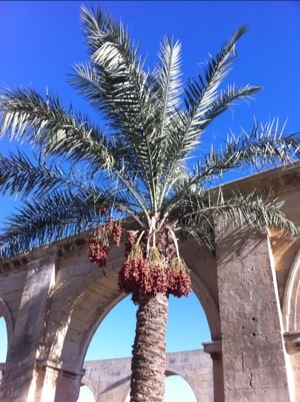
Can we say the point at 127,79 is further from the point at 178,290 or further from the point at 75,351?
the point at 75,351

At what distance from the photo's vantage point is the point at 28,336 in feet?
31.3

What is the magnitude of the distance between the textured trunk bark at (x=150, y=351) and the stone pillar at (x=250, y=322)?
1.45m

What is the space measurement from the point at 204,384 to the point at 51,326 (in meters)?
7.83

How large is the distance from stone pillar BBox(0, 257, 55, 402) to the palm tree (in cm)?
356

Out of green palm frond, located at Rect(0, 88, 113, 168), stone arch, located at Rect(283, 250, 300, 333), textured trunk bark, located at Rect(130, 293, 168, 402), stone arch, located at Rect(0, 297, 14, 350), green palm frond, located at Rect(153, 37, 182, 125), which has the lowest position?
textured trunk bark, located at Rect(130, 293, 168, 402)

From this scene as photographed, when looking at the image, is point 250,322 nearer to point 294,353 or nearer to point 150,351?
point 294,353

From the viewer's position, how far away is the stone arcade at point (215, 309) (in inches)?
240

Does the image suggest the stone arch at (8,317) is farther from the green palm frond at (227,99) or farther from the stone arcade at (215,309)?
the green palm frond at (227,99)

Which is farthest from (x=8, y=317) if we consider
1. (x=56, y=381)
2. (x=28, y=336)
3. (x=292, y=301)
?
(x=292, y=301)

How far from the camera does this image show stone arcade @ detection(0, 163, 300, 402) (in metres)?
6.09

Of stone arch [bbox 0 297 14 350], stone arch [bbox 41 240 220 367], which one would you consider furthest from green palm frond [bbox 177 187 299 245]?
stone arch [bbox 0 297 14 350]

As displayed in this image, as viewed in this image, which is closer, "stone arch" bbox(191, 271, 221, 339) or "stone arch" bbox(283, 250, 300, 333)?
"stone arch" bbox(283, 250, 300, 333)

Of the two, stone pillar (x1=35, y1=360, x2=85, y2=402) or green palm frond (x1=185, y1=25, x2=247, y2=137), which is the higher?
green palm frond (x1=185, y1=25, x2=247, y2=137)

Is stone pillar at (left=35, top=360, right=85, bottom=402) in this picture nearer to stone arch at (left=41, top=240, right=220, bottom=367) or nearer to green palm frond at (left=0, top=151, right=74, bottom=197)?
stone arch at (left=41, top=240, right=220, bottom=367)
